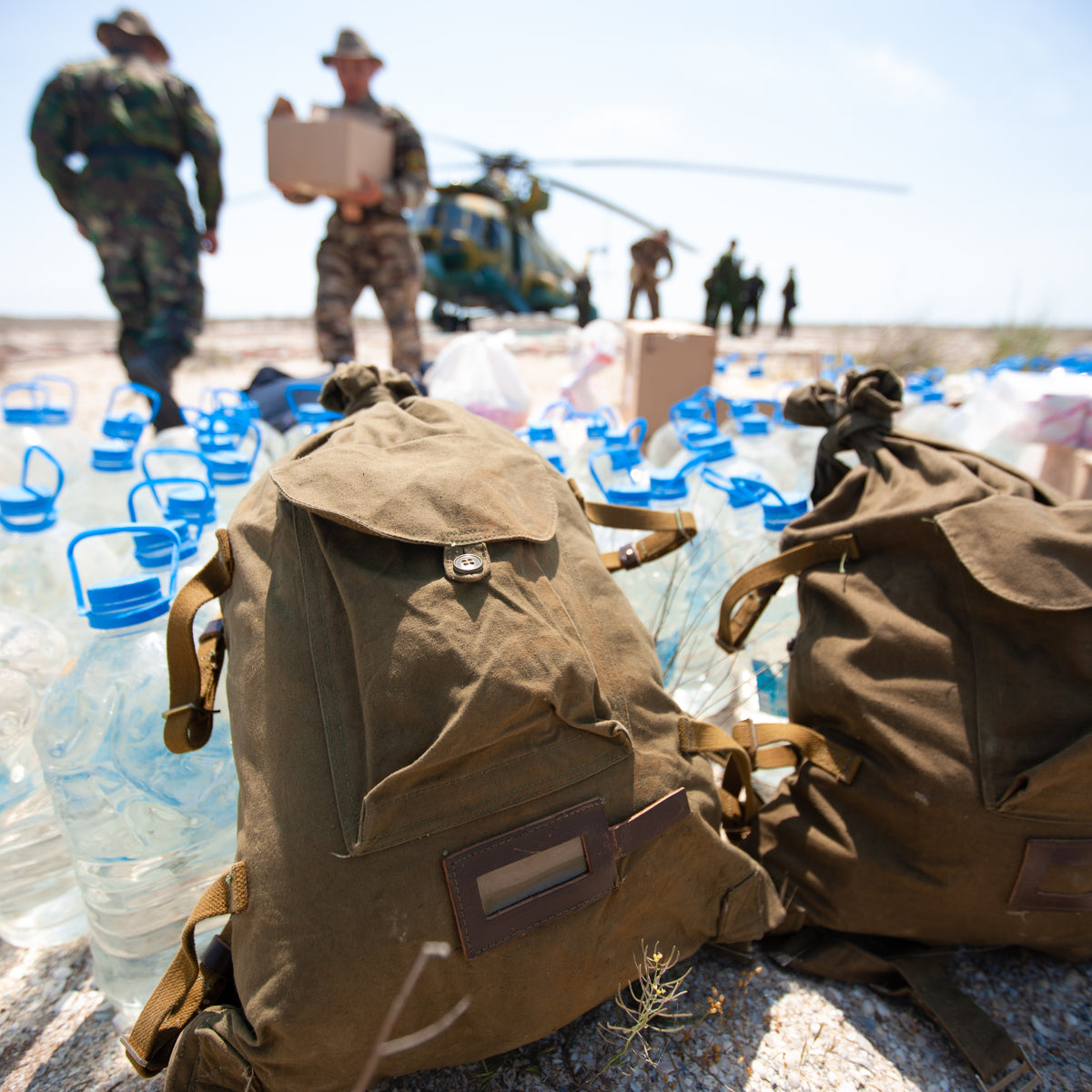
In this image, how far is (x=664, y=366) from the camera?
11.7 feet

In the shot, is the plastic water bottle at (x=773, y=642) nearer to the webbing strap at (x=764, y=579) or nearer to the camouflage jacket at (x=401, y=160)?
the webbing strap at (x=764, y=579)

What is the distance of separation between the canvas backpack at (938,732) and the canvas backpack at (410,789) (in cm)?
31

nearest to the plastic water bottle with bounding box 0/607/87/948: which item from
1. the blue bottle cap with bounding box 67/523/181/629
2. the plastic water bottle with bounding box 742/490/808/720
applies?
the blue bottle cap with bounding box 67/523/181/629

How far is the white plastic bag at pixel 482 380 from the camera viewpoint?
11.0 feet

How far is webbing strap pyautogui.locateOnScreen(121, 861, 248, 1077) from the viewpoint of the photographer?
3.11 feet

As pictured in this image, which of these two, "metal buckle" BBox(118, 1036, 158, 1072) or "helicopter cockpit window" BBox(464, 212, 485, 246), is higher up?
"helicopter cockpit window" BBox(464, 212, 485, 246)

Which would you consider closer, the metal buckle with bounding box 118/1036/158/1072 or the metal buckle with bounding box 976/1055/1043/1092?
the metal buckle with bounding box 118/1036/158/1072

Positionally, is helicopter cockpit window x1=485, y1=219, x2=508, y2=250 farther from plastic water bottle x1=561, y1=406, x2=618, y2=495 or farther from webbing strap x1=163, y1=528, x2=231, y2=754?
webbing strap x1=163, y1=528, x2=231, y2=754

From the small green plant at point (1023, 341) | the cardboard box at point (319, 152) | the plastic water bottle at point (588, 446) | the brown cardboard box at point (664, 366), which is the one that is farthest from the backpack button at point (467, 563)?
the small green plant at point (1023, 341)

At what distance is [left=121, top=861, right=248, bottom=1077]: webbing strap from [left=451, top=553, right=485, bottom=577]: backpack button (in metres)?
0.51

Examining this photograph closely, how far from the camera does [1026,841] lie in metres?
1.18

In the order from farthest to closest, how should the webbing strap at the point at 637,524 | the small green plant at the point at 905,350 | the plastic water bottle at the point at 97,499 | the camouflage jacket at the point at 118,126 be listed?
the small green plant at the point at 905,350 → the camouflage jacket at the point at 118,126 → the plastic water bottle at the point at 97,499 → the webbing strap at the point at 637,524

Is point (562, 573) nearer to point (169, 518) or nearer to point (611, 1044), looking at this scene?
point (611, 1044)

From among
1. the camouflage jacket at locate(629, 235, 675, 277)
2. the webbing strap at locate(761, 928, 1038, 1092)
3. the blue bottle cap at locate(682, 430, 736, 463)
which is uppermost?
the camouflage jacket at locate(629, 235, 675, 277)
